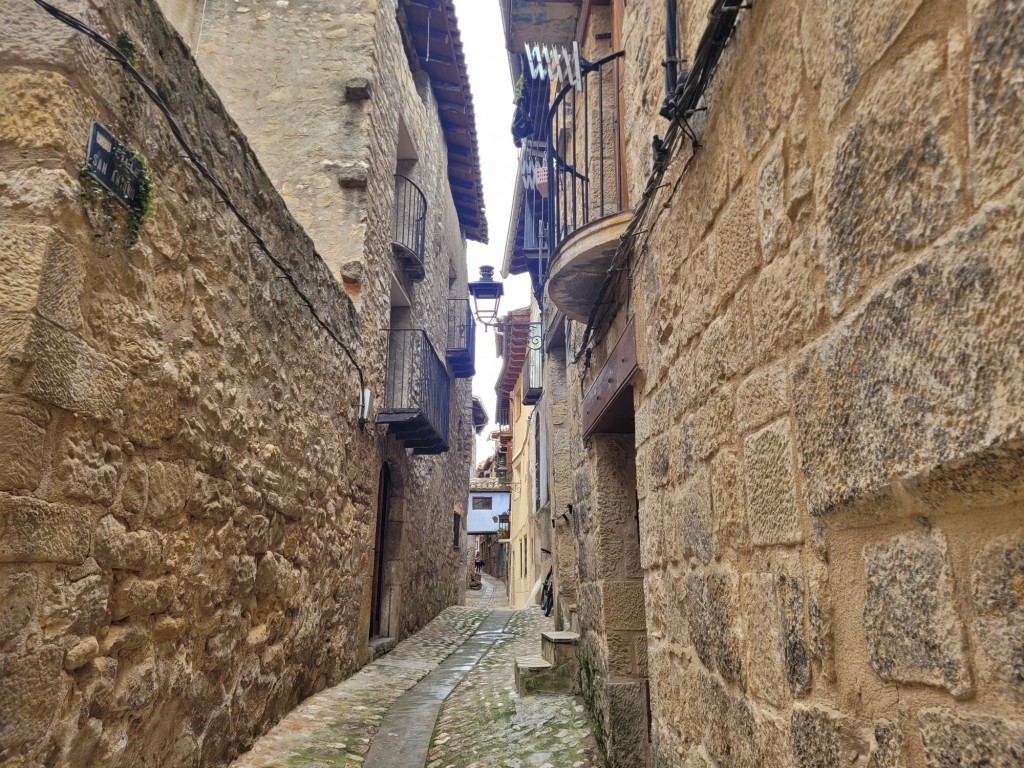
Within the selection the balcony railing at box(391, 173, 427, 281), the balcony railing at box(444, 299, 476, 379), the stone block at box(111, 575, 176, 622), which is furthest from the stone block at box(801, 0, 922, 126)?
the balcony railing at box(444, 299, 476, 379)

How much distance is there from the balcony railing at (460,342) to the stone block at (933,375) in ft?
35.5

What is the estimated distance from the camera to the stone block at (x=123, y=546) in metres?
2.34

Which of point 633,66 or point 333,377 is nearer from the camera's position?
point 633,66

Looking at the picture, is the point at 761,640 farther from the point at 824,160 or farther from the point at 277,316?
the point at 277,316

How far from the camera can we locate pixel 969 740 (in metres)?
0.97

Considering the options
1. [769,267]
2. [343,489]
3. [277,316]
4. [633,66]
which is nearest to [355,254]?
[343,489]

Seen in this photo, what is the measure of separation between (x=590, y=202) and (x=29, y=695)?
3.60m

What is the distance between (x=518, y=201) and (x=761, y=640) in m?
7.93

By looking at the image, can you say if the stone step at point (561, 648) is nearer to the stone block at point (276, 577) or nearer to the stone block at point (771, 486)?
the stone block at point (276, 577)

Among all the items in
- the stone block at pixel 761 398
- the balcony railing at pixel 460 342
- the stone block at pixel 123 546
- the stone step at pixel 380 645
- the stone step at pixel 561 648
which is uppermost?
the balcony railing at pixel 460 342

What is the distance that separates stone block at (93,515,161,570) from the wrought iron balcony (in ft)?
7.11

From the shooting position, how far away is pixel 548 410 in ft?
23.7

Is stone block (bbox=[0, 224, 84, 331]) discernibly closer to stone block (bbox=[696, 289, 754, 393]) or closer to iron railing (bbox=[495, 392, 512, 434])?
stone block (bbox=[696, 289, 754, 393])

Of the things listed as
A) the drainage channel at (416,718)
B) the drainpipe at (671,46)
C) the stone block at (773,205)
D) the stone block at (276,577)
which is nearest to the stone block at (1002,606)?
the stone block at (773,205)
